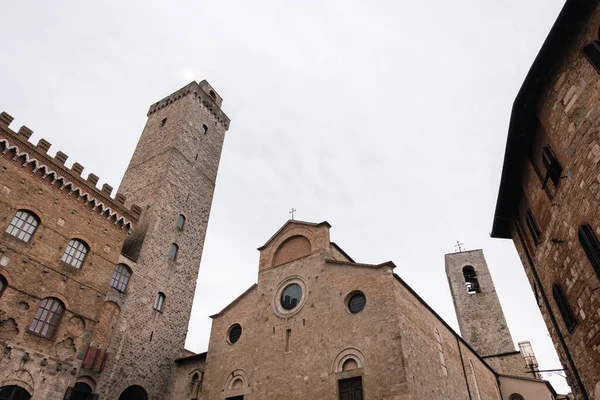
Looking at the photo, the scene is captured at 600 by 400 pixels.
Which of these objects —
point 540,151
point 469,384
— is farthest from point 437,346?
point 540,151

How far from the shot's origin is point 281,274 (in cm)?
1933

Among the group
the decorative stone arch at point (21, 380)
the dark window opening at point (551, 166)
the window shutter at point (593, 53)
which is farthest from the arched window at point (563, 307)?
the decorative stone arch at point (21, 380)

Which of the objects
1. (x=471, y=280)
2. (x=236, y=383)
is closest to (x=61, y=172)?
(x=236, y=383)

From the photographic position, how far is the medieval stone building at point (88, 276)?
14039 millimetres

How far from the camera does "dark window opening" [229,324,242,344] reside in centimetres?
1891

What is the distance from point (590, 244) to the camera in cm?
748

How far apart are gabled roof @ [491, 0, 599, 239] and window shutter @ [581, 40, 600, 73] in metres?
0.53

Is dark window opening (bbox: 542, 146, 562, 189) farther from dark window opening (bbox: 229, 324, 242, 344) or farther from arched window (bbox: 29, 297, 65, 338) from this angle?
arched window (bbox: 29, 297, 65, 338)

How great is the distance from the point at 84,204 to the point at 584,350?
18221mm

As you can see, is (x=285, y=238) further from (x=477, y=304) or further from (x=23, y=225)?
(x=477, y=304)

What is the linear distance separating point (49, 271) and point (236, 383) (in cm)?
903

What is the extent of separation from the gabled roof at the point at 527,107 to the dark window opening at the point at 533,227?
→ 0.71 metres

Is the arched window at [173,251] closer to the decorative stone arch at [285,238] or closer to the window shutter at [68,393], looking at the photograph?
the decorative stone arch at [285,238]

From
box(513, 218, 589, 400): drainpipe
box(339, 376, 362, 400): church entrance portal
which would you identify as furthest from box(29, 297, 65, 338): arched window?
box(513, 218, 589, 400): drainpipe
